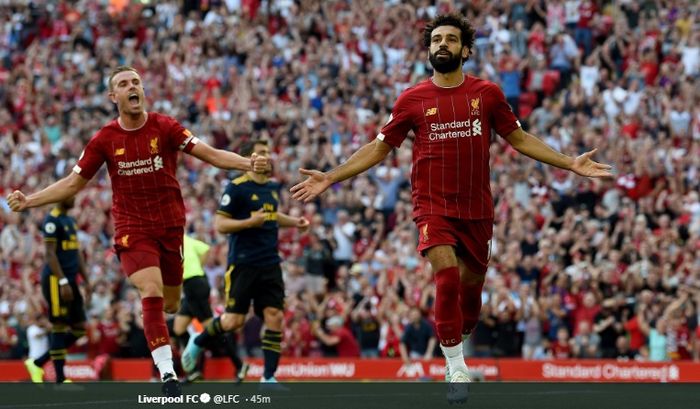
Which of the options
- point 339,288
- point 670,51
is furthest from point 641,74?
point 339,288

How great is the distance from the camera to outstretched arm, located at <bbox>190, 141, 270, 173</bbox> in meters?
11.6

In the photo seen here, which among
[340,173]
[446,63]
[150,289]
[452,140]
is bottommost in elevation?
[150,289]

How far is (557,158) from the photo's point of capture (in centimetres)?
1128

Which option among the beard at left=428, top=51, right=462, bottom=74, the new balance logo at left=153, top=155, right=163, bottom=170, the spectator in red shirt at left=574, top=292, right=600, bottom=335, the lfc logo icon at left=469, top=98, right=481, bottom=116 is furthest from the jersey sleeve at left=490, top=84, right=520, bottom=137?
the spectator in red shirt at left=574, top=292, right=600, bottom=335

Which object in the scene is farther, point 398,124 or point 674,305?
point 674,305

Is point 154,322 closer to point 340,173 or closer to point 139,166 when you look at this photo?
point 139,166

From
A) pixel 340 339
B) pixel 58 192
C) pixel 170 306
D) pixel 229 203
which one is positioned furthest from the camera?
pixel 340 339

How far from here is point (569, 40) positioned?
90.0 ft

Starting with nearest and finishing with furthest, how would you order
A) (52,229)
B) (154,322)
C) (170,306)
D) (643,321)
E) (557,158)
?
(557,158) < (154,322) < (170,306) < (52,229) < (643,321)

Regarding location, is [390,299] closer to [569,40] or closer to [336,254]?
[336,254]

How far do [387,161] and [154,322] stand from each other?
46.6 ft

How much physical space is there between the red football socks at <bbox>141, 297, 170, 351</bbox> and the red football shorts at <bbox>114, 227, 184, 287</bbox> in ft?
1.13

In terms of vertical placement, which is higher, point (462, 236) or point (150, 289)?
point (462, 236)

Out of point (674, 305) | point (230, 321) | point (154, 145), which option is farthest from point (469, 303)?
→ point (674, 305)
